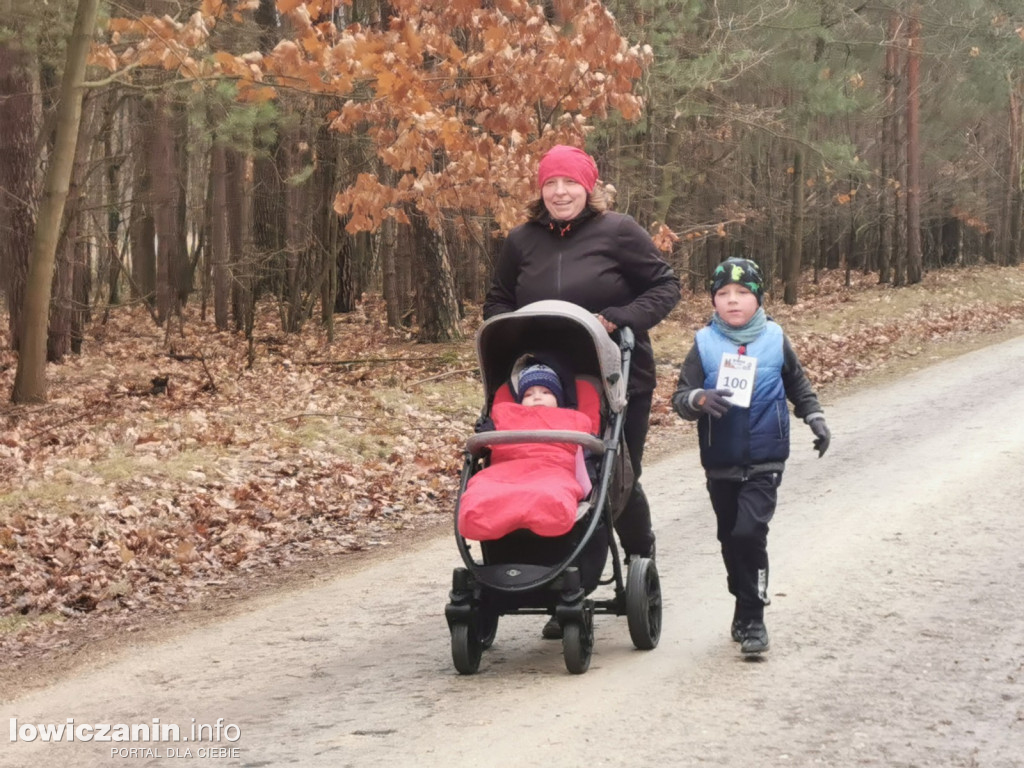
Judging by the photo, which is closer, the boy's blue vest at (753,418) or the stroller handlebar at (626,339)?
the boy's blue vest at (753,418)

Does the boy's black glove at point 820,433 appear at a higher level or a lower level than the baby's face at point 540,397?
lower

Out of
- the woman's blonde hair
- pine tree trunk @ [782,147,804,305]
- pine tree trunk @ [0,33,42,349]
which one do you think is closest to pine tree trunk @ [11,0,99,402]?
pine tree trunk @ [0,33,42,349]

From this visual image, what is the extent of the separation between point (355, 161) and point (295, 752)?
74.6 ft

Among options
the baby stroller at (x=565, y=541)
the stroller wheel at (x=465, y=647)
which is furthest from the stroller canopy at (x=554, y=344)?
the stroller wheel at (x=465, y=647)

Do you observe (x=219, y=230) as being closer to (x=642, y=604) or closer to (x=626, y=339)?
(x=626, y=339)

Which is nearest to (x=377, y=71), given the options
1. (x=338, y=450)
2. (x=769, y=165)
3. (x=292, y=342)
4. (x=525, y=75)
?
(x=525, y=75)

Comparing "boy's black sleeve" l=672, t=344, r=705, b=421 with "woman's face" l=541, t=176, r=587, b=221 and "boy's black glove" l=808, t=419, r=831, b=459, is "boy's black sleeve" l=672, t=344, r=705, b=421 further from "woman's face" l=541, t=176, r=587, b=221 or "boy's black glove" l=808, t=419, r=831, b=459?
"woman's face" l=541, t=176, r=587, b=221

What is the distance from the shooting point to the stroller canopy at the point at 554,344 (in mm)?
5746

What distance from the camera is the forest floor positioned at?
7883mm

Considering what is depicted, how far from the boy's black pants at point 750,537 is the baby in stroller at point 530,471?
735mm

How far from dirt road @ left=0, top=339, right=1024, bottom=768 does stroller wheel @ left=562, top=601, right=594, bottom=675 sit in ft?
0.25

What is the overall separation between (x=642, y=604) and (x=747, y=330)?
1.40 meters

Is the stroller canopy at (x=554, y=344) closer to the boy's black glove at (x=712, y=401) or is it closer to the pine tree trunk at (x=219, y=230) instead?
the boy's black glove at (x=712, y=401)
